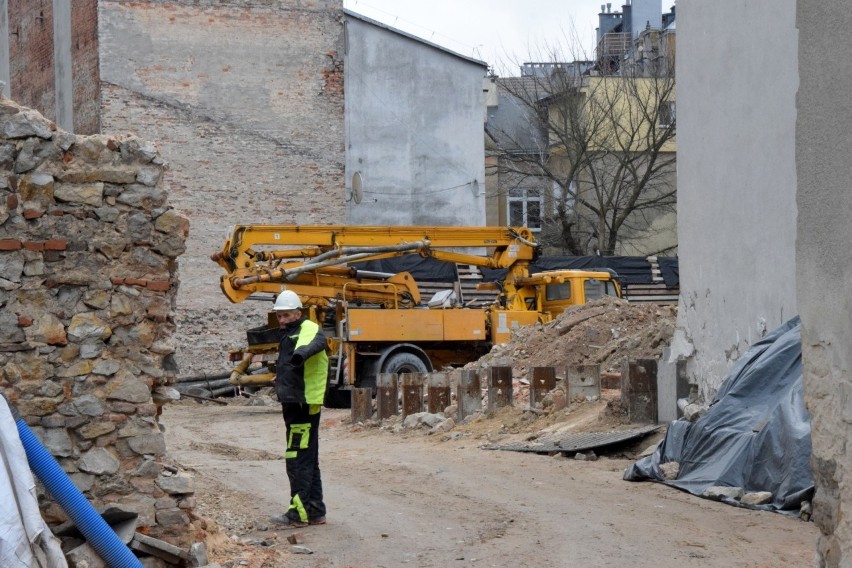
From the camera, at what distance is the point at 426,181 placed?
32500 mm

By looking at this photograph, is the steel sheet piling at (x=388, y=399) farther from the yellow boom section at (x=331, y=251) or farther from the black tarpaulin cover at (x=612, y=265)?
the black tarpaulin cover at (x=612, y=265)

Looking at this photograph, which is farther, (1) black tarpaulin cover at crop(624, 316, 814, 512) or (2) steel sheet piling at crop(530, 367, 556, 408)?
(2) steel sheet piling at crop(530, 367, 556, 408)

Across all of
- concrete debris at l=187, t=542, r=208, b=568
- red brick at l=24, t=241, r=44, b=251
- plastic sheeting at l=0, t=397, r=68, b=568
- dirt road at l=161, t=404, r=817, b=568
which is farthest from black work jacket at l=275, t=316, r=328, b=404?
plastic sheeting at l=0, t=397, r=68, b=568

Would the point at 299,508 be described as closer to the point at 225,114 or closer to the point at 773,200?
the point at 773,200

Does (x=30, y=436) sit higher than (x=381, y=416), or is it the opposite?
(x=30, y=436)

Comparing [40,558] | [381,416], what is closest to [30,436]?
[40,558]

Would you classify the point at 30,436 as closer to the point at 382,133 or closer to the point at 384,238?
the point at 384,238

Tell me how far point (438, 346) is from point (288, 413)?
13745 mm

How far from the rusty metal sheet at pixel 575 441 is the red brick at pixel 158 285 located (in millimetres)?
Result: 6584

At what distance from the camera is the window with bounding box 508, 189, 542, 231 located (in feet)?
137

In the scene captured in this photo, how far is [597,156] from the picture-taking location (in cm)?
3966

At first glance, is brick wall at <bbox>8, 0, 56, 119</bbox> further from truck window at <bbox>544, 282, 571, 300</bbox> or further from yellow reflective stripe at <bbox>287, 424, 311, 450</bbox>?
yellow reflective stripe at <bbox>287, 424, 311, 450</bbox>

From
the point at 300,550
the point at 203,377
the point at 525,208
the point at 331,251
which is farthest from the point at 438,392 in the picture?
the point at 525,208

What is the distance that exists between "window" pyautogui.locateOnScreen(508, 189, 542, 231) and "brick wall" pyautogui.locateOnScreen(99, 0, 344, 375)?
37.8 feet
